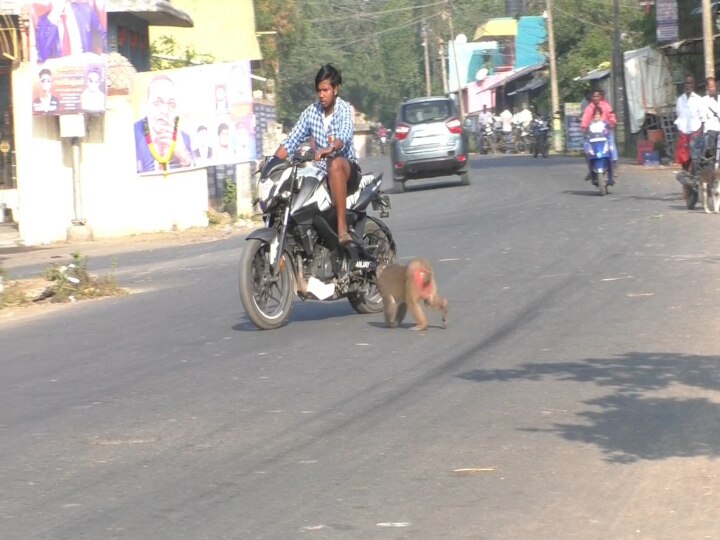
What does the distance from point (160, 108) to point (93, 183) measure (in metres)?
1.75

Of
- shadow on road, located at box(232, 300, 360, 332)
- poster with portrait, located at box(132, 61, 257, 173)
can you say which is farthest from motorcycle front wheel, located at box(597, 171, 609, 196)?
shadow on road, located at box(232, 300, 360, 332)

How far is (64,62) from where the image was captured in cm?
2066

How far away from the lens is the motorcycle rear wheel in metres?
10.3

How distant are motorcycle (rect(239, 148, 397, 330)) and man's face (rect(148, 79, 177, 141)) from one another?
1207 cm

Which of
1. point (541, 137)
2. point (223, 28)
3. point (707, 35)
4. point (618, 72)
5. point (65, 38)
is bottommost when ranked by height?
point (541, 137)

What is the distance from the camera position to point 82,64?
20.7 meters

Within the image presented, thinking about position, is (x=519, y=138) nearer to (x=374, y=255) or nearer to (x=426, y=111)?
(x=426, y=111)

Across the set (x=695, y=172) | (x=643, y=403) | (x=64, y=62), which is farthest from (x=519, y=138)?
(x=643, y=403)

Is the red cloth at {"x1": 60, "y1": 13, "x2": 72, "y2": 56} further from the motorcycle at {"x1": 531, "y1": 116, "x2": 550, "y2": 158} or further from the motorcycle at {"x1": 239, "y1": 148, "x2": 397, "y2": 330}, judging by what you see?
the motorcycle at {"x1": 531, "y1": 116, "x2": 550, "y2": 158}

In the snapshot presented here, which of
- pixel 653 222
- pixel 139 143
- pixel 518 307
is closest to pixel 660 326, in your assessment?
pixel 518 307

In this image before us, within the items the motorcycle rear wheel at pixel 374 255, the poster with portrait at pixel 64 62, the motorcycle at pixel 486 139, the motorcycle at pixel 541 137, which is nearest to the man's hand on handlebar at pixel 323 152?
the motorcycle rear wheel at pixel 374 255

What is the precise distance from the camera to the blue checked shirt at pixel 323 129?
976 centimetres

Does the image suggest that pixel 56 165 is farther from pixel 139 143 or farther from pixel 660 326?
pixel 660 326

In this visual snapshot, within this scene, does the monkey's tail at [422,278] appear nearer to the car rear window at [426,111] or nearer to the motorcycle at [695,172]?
the motorcycle at [695,172]
